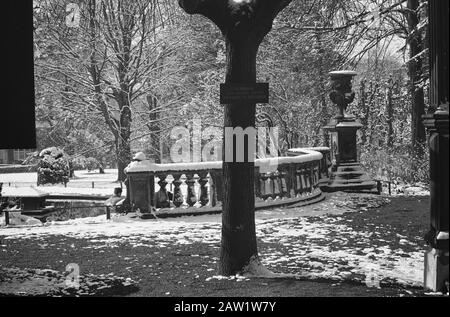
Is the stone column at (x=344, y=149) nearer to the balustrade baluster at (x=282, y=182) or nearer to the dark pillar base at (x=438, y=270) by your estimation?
the balustrade baluster at (x=282, y=182)

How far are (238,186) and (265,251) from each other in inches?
86.9

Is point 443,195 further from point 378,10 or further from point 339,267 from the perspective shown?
point 378,10

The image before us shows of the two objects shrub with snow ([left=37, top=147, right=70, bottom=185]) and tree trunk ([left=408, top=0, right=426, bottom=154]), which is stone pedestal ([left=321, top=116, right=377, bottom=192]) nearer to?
tree trunk ([left=408, top=0, right=426, bottom=154])

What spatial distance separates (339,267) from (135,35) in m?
17.1

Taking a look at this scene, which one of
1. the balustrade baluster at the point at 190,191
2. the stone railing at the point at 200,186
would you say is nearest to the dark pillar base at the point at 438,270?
the stone railing at the point at 200,186

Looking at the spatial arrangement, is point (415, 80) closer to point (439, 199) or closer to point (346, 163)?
point (346, 163)

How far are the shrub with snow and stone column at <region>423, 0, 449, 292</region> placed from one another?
24.2 m

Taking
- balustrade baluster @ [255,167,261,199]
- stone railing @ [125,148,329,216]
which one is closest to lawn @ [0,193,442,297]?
stone railing @ [125,148,329,216]

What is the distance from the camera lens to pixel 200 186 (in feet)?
39.9

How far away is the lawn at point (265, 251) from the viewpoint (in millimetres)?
6215

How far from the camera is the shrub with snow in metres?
27.6

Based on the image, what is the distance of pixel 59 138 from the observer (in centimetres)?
2852

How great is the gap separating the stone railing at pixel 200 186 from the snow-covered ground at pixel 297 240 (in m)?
0.40
